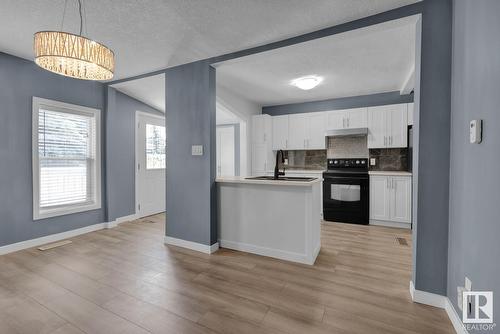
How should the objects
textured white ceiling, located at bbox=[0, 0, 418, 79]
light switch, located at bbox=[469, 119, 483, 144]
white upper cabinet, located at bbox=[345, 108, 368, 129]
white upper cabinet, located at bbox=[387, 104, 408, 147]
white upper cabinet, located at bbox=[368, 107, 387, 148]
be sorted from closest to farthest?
light switch, located at bbox=[469, 119, 483, 144] → textured white ceiling, located at bbox=[0, 0, 418, 79] → white upper cabinet, located at bbox=[387, 104, 408, 147] → white upper cabinet, located at bbox=[368, 107, 387, 148] → white upper cabinet, located at bbox=[345, 108, 368, 129]

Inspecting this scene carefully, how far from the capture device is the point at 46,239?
3.33 meters

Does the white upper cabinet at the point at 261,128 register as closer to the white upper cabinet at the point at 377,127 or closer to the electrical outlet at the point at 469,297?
the white upper cabinet at the point at 377,127

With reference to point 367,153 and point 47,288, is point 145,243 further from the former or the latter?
point 367,153

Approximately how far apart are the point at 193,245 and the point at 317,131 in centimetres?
337

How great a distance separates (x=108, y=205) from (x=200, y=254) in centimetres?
221

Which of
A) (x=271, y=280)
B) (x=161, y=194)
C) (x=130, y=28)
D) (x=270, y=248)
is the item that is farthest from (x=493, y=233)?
(x=161, y=194)

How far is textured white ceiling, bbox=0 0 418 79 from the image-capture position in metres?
2.03

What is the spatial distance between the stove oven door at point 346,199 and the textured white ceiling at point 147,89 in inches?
135

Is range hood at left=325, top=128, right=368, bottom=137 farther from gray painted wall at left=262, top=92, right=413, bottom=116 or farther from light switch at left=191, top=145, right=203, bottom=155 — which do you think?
light switch at left=191, top=145, right=203, bottom=155

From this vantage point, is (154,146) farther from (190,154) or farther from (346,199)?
(346,199)

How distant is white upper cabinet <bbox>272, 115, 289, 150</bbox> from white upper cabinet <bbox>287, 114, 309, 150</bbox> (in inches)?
3.1

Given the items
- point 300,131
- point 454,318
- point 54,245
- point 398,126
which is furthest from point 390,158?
point 54,245

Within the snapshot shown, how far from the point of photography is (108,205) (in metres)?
4.12

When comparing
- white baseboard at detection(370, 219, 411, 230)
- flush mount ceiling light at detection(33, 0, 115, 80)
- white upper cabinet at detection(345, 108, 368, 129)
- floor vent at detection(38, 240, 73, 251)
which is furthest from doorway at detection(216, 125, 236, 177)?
flush mount ceiling light at detection(33, 0, 115, 80)
